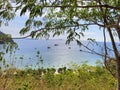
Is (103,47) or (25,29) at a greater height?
(25,29)

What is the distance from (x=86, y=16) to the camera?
3.77 meters

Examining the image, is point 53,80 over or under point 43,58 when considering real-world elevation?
under

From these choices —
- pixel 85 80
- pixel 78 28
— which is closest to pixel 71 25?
pixel 78 28

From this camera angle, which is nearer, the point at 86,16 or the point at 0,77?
the point at 86,16

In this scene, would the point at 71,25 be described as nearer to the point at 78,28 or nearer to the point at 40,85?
the point at 78,28

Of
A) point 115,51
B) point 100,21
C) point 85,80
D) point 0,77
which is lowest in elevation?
→ point 85,80

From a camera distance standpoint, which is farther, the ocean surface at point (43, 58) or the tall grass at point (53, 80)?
the tall grass at point (53, 80)

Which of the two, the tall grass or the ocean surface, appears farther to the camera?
the tall grass

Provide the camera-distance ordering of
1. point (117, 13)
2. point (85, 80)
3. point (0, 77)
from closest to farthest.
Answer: point (117, 13) < point (0, 77) < point (85, 80)

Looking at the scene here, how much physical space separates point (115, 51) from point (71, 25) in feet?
3.10

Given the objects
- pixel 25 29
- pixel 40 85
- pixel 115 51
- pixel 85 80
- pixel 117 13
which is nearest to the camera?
pixel 25 29

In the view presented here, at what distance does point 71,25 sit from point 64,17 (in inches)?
14.7

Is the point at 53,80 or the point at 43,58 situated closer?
the point at 53,80

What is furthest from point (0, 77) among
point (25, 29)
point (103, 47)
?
point (25, 29)
